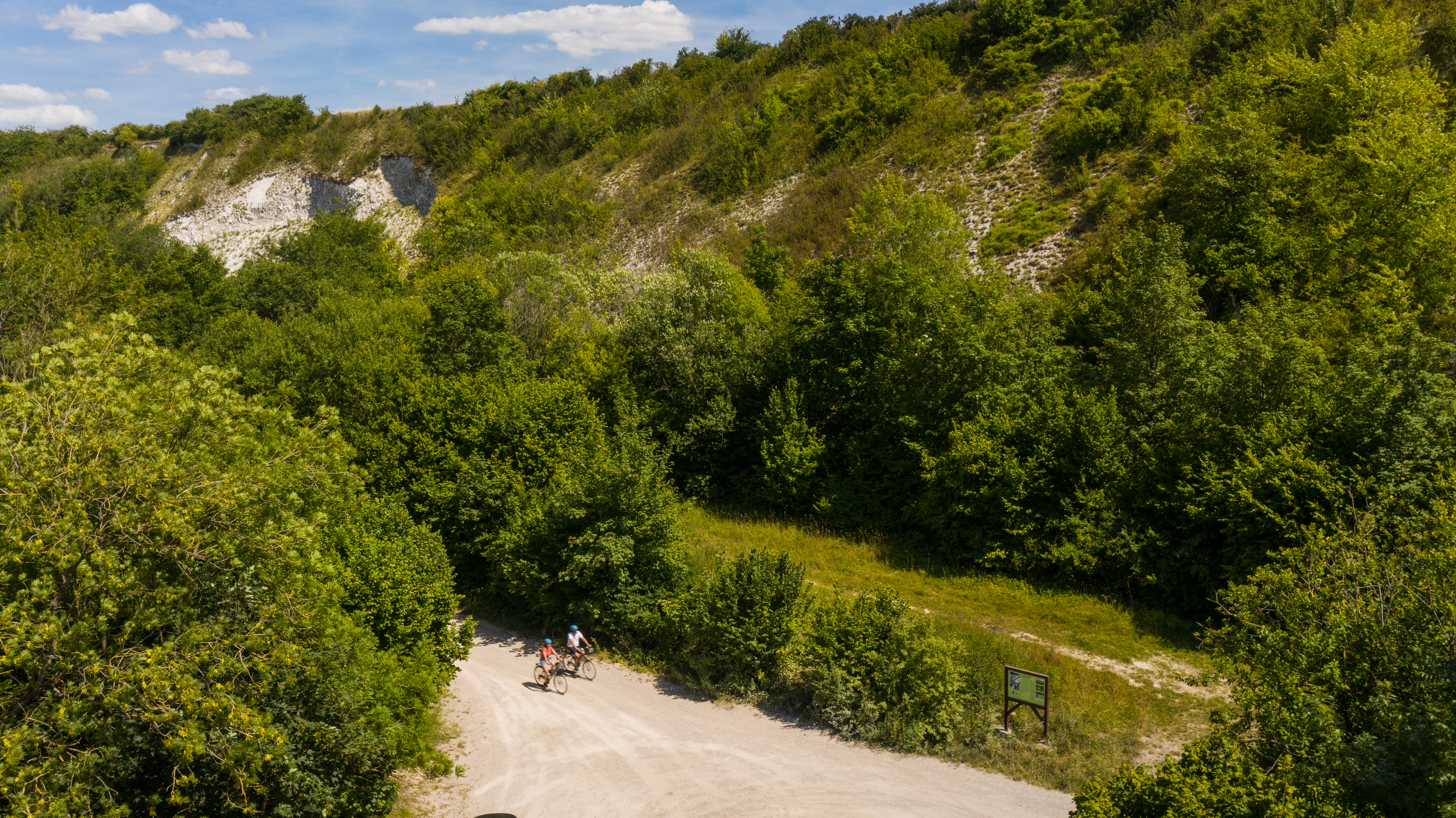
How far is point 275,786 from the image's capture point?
12.1 m

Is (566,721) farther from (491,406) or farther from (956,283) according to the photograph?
(956,283)

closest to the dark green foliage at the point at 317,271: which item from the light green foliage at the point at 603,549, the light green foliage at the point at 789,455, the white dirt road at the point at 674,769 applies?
the light green foliage at the point at 603,549

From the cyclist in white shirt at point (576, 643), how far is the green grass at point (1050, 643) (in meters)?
5.19

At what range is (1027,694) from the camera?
611 inches

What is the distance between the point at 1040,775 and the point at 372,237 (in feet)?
194

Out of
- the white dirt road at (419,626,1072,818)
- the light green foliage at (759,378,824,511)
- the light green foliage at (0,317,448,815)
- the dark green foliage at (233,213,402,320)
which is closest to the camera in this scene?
the light green foliage at (0,317,448,815)

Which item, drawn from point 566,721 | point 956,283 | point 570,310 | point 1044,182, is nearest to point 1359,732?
point 566,721

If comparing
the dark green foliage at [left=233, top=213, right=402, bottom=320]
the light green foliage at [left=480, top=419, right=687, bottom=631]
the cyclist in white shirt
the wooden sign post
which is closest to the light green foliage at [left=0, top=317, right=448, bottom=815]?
the cyclist in white shirt

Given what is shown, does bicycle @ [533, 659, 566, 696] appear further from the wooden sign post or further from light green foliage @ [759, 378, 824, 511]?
light green foliage @ [759, 378, 824, 511]

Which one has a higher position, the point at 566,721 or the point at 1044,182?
the point at 1044,182

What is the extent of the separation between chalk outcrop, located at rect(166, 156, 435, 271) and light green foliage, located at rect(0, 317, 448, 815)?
61830mm

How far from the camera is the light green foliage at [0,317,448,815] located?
30.1ft

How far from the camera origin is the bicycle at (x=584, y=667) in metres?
20.2

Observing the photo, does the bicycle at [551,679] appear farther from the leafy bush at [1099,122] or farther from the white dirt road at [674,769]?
the leafy bush at [1099,122]
